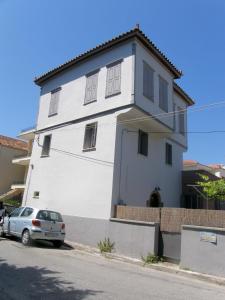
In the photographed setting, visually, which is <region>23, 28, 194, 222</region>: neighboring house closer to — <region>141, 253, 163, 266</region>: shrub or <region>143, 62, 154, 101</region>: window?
<region>143, 62, 154, 101</region>: window

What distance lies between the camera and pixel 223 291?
8.23 metres

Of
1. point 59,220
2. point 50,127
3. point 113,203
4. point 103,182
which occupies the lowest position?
point 59,220

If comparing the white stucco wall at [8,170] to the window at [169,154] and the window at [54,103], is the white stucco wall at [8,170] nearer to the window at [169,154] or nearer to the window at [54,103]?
the window at [54,103]

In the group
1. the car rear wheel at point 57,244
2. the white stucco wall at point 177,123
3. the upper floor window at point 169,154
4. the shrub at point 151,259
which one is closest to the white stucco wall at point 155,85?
the upper floor window at point 169,154

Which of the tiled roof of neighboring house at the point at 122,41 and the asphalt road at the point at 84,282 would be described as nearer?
the asphalt road at the point at 84,282

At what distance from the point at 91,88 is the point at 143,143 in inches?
167

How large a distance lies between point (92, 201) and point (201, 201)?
9029 mm

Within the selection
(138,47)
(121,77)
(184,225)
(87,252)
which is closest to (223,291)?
(184,225)

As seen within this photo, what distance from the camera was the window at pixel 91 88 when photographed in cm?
1689

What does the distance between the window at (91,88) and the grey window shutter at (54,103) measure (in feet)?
9.66

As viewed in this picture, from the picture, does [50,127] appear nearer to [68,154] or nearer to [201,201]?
[68,154]

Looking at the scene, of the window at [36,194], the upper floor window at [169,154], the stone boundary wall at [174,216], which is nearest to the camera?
the stone boundary wall at [174,216]

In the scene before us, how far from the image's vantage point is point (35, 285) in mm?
7059

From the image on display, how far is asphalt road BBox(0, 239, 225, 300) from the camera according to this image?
21.7 ft
